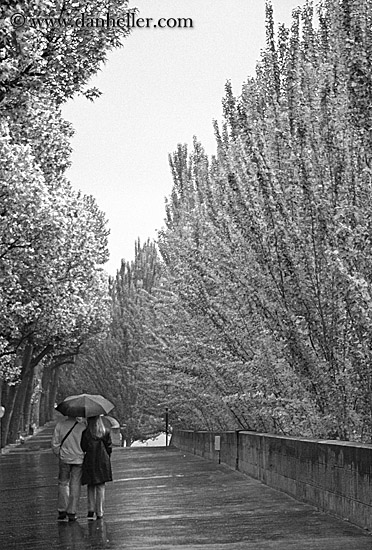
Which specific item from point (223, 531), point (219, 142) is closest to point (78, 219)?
point (219, 142)

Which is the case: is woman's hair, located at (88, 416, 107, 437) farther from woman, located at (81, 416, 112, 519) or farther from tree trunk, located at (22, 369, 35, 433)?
tree trunk, located at (22, 369, 35, 433)

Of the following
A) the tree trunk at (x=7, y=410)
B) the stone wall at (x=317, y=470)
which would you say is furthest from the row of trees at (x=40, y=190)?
the stone wall at (x=317, y=470)

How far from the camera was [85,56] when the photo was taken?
1859 cm

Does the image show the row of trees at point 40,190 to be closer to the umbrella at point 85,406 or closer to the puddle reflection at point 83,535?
the umbrella at point 85,406

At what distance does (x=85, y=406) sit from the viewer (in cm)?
1638

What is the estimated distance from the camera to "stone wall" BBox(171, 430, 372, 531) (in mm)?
13773

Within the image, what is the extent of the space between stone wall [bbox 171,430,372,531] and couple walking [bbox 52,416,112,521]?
2.69 meters

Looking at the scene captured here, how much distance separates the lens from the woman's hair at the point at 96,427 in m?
16.7

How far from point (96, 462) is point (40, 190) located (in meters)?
13.6

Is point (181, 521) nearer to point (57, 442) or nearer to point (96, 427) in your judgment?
point (96, 427)

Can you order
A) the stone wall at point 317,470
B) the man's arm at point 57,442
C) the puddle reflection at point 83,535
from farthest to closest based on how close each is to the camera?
1. the man's arm at point 57,442
2. the stone wall at point 317,470
3. the puddle reflection at point 83,535

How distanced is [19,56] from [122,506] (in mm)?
6797

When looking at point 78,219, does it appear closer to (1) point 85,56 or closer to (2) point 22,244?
(2) point 22,244

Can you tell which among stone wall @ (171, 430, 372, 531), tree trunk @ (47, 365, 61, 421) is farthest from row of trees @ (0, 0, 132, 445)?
tree trunk @ (47, 365, 61, 421)
